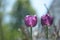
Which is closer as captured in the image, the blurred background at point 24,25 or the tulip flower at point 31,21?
the tulip flower at point 31,21

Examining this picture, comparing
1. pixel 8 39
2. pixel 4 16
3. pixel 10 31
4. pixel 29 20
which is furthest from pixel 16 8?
pixel 29 20

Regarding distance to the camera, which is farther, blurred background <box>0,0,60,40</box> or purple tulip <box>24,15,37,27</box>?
blurred background <box>0,0,60,40</box>

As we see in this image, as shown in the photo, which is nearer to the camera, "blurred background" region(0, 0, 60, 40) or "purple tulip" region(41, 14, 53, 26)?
"purple tulip" region(41, 14, 53, 26)

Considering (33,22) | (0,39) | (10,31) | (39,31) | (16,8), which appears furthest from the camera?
(16,8)

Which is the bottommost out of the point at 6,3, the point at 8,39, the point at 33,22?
the point at 8,39

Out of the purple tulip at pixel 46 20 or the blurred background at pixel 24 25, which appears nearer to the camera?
the purple tulip at pixel 46 20

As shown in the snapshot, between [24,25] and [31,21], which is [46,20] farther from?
[24,25]

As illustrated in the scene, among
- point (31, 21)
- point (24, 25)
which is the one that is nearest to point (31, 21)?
point (31, 21)

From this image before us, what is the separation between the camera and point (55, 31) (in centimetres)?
86

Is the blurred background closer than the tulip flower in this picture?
No

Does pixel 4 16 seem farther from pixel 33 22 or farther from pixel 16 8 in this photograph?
pixel 33 22

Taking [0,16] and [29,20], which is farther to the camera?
[0,16]

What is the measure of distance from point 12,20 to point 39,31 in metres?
0.48

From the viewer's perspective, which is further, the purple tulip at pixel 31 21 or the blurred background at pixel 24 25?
the blurred background at pixel 24 25
